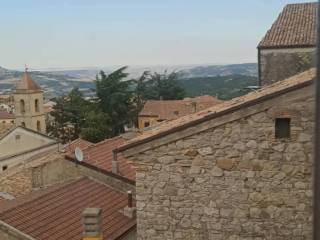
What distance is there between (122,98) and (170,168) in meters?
36.7

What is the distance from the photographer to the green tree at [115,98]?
140 ft

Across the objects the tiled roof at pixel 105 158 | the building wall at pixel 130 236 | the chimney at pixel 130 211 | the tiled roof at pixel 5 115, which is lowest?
the tiled roof at pixel 5 115

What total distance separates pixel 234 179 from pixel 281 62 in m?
6.44

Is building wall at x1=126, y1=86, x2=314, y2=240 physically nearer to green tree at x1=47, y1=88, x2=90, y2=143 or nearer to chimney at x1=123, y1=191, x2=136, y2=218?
chimney at x1=123, y1=191, x2=136, y2=218

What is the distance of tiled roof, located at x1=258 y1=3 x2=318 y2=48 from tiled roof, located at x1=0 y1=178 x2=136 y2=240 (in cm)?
576

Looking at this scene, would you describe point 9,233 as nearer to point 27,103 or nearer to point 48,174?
point 48,174

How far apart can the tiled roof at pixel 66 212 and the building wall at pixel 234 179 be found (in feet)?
9.04

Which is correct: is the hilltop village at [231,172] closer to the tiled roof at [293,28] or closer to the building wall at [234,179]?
the building wall at [234,179]

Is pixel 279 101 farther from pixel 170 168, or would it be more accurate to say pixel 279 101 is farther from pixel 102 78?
pixel 102 78

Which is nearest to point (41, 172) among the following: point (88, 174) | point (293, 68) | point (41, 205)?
point (88, 174)

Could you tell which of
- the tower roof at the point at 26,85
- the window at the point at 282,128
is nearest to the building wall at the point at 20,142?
the tower roof at the point at 26,85

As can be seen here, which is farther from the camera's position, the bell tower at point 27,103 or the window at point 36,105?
the window at point 36,105

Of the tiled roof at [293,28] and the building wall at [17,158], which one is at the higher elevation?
the tiled roof at [293,28]

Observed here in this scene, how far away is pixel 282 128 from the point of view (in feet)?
19.8
